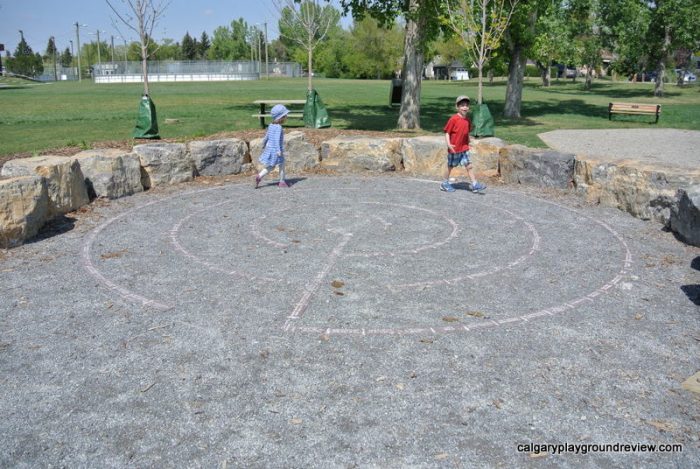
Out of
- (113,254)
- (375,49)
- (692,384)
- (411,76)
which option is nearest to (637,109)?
(411,76)

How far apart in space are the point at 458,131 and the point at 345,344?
275 inches

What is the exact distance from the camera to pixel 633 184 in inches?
398

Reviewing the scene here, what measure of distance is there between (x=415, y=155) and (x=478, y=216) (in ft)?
13.4

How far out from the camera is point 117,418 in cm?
424

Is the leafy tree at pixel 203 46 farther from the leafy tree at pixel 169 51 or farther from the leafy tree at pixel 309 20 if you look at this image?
the leafy tree at pixel 309 20

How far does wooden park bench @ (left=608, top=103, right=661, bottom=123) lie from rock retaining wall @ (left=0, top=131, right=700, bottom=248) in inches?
527

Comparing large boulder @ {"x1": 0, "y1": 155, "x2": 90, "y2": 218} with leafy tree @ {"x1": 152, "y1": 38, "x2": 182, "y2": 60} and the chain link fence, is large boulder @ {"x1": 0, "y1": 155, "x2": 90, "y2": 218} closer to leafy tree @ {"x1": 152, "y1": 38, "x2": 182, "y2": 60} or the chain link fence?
the chain link fence

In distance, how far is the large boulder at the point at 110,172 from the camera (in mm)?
10703

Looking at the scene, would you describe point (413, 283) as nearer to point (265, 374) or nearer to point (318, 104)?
point (265, 374)

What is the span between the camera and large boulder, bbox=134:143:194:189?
1181 centimetres

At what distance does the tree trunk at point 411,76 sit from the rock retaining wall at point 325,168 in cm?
552

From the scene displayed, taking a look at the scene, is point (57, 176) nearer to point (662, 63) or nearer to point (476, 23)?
point (476, 23)

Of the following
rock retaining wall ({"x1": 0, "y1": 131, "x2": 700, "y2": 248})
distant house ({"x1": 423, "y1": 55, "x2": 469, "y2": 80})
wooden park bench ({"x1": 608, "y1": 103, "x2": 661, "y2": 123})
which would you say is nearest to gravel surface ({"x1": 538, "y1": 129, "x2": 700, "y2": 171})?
rock retaining wall ({"x1": 0, "y1": 131, "x2": 700, "y2": 248})

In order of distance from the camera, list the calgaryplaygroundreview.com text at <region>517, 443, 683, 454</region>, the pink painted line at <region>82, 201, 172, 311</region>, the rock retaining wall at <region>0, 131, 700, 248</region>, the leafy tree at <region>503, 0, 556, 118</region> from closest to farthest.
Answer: the calgaryplaygroundreview.com text at <region>517, 443, 683, 454</region>
the pink painted line at <region>82, 201, 172, 311</region>
the rock retaining wall at <region>0, 131, 700, 248</region>
the leafy tree at <region>503, 0, 556, 118</region>
